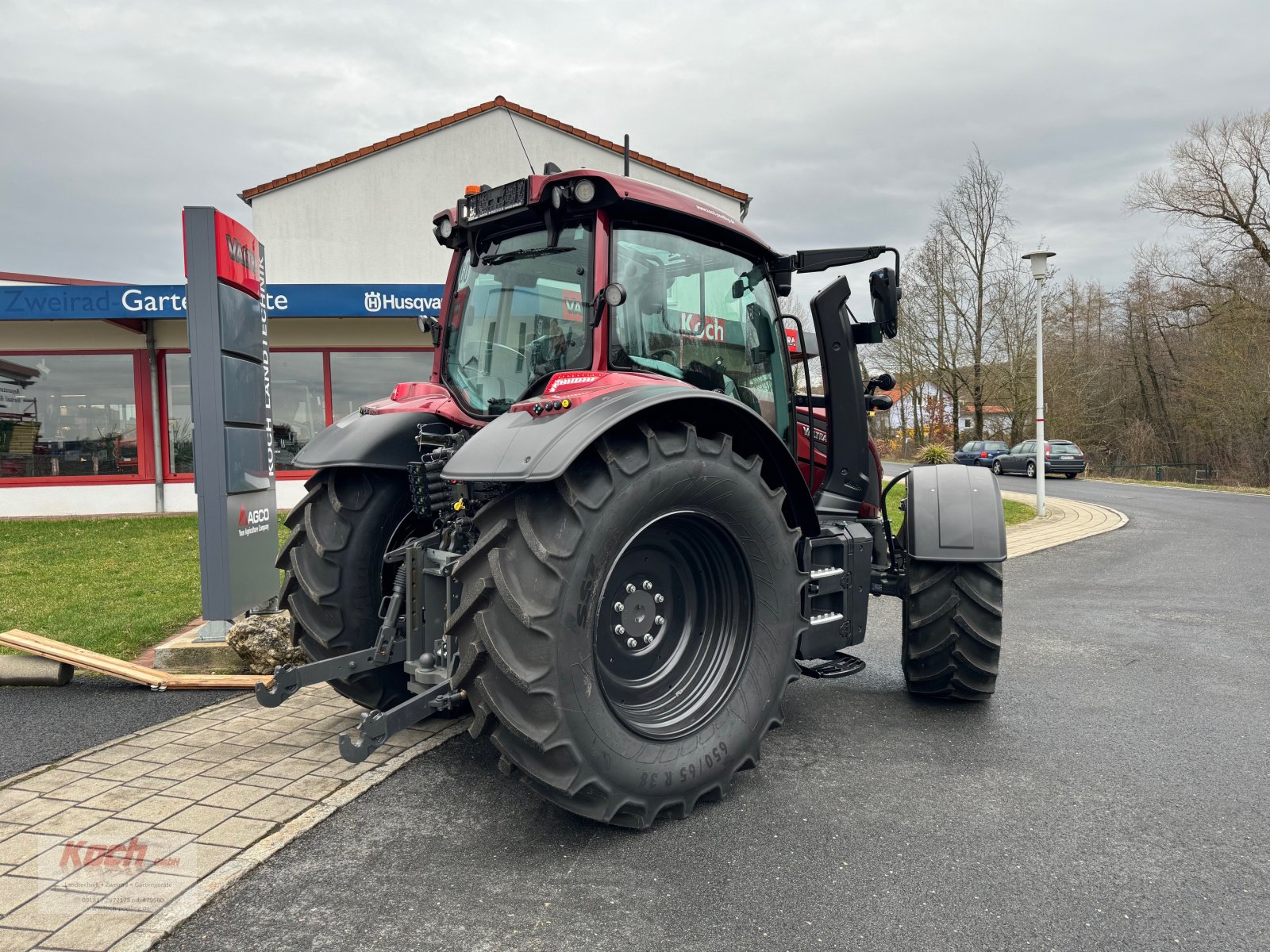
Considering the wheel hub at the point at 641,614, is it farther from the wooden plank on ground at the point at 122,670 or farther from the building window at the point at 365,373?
the building window at the point at 365,373

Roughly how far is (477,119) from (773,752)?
680 inches

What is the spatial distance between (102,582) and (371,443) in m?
6.01

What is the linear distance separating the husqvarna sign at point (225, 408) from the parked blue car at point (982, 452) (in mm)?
31818

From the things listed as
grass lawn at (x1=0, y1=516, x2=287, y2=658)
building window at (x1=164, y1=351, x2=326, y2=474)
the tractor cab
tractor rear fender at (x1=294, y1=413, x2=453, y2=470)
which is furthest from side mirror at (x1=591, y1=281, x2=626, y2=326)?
building window at (x1=164, y1=351, x2=326, y2=474)

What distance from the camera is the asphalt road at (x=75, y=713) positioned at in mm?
3830

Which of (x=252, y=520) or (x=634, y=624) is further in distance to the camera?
(x=252, y=520)

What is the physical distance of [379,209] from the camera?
17.7 m

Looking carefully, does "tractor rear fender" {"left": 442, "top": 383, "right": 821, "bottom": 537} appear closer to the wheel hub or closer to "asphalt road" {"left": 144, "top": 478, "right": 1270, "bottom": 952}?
the wheel hub

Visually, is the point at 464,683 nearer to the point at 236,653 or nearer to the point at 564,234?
the point at 564,234

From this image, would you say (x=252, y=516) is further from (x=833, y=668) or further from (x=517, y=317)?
(x=833, y=668)

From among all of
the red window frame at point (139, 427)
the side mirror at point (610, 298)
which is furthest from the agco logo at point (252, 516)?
the red window frame at point (139, 427)

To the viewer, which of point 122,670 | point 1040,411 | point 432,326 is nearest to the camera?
point 432,326

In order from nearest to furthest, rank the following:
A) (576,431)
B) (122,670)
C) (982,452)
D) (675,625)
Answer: (576,431)
(675,625)
(122,670)
(982,452)

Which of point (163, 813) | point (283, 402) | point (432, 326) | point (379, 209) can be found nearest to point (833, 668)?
point (432, 326)
